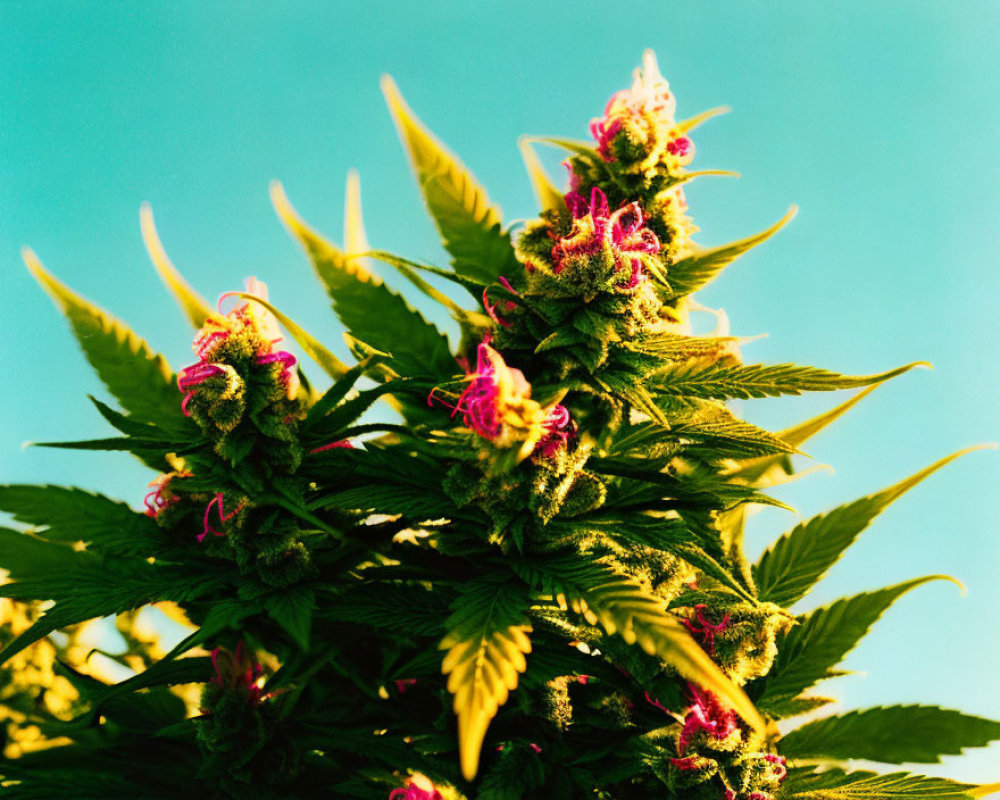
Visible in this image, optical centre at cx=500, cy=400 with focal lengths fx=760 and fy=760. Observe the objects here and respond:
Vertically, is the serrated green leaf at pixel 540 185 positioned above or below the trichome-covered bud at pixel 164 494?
above

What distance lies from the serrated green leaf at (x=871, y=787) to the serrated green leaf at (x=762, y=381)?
1.25 meters

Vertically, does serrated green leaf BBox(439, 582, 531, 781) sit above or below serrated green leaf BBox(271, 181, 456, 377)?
below

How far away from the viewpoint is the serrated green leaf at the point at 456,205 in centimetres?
260

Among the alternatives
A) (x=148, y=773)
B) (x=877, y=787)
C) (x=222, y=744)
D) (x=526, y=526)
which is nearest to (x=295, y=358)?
(x=526, y=526)

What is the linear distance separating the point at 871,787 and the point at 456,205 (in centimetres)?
229

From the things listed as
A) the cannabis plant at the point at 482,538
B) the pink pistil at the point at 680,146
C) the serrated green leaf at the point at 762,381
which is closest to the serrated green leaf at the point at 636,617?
the cannabis plant at the point at 482,538

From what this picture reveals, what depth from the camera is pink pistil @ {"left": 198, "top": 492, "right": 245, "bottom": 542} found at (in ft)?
7.62

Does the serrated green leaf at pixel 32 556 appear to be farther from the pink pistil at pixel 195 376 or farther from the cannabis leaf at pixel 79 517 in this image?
the pink pistil at pixel 195 376

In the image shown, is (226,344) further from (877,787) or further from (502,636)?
(877,787)

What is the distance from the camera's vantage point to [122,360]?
2650 mm

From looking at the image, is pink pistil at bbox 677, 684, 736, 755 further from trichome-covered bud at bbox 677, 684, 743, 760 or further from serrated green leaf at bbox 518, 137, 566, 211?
serrated green leaf at bbox 518, 137, 566, 211

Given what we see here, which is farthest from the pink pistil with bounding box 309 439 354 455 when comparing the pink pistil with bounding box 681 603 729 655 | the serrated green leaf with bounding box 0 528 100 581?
the pink pistil with bounding box 681 603 729 655

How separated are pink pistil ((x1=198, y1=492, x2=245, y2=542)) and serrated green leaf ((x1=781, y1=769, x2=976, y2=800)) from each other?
190 cm

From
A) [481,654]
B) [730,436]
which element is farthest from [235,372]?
[730,436]
